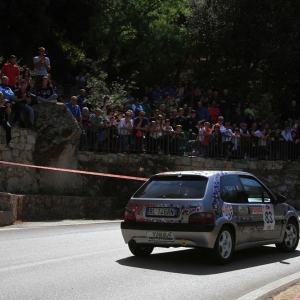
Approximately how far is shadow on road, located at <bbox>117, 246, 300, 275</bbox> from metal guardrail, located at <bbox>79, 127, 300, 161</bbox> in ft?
33.6

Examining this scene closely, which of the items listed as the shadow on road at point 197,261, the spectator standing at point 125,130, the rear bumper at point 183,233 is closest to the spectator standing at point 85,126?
the spectator standing at point 125,130

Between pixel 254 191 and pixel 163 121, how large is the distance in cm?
1214

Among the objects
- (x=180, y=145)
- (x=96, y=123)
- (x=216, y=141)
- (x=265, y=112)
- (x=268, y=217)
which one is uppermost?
(x=265, y=112)

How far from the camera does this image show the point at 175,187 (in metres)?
10.6

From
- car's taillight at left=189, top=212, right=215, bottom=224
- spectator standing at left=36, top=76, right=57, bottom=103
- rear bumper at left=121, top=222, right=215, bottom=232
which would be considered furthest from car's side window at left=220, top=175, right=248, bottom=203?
spectator standing at left=36, top=76, right=57, bottom=103

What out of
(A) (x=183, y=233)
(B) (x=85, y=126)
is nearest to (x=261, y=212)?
(A) (x=183, y=233)

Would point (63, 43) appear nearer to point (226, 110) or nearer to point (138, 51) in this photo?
point (138, 51)

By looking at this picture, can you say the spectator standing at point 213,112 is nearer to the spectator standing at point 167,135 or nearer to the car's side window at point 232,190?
the spectator standing at point 167,135

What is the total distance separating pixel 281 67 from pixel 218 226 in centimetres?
2430

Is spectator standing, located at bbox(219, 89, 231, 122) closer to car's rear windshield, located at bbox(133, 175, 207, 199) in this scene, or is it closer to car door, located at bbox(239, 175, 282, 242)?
car door, located at bbox(239, 175, 282, 242)

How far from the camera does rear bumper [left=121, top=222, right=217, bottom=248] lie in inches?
391

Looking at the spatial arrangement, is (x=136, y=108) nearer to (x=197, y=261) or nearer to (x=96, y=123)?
(x=96, y=123)

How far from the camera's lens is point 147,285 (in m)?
8.61

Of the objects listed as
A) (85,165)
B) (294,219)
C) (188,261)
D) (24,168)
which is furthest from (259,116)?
(188,261)
